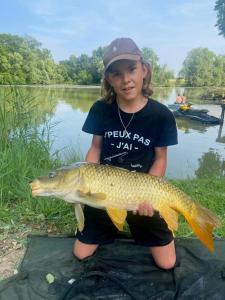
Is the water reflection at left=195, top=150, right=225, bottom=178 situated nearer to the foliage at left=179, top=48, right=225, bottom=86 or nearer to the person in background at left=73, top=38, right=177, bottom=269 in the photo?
the person in background at left=73, top=38, right=177, bottom=269

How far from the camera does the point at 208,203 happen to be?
3.13 m

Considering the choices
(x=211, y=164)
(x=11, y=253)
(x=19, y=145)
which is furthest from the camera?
(x=211, y=164)

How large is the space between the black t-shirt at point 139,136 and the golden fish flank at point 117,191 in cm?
42

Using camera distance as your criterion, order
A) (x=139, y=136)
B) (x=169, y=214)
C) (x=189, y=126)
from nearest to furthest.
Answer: (x=169, y=214) → (x=139, y=136) → (x=189, y=126)

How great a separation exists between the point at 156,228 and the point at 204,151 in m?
6.73

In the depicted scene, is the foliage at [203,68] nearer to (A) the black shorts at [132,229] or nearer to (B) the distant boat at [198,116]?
(B) the distant boat at [198,116]

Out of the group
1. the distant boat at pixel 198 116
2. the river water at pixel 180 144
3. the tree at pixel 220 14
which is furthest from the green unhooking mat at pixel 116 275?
the tree at pixel 220 14

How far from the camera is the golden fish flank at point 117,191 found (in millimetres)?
1633

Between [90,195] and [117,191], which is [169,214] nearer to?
[117,191]

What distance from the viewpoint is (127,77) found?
1.96m

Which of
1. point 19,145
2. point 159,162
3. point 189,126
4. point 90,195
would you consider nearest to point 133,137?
point 159,162

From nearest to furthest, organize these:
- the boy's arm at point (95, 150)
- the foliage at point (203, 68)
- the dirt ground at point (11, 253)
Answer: the dirt ground at point (11, 253), the boy's arm at point (95, 150), the foliage at point (203, 68)

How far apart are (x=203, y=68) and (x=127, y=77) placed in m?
55.3

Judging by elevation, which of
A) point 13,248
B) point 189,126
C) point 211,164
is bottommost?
point 189,126
